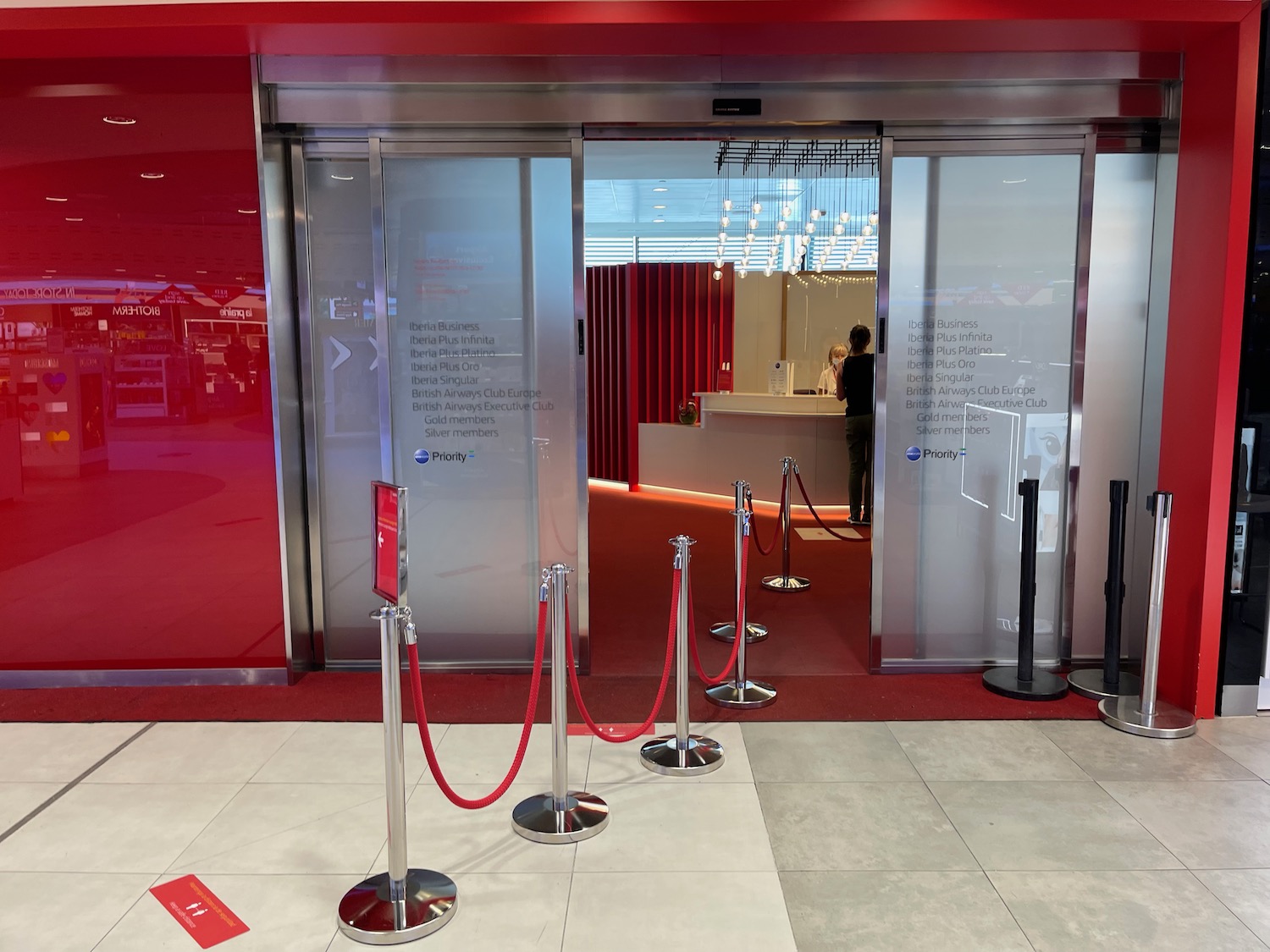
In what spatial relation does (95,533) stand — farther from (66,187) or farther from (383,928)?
(383,928)

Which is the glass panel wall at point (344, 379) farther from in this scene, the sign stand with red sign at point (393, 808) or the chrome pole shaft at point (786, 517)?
the chrome pole shaft at point (786, 517)

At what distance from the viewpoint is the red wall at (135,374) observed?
411cm

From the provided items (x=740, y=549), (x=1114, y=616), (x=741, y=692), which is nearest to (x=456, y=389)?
(x=740, y=549)

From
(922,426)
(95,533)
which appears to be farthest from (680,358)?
(95,533)

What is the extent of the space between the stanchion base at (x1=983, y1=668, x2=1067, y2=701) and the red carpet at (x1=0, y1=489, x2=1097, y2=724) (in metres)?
0.04

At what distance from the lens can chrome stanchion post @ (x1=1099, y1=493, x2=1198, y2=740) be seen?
3795 mm

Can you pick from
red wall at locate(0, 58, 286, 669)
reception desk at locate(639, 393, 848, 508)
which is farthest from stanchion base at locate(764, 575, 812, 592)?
red wall at locate(0, 58, 286, 669)

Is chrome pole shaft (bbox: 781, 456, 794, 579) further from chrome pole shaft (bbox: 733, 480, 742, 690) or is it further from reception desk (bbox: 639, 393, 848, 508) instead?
reception desk (bbox: 639, 393, 848, 508)

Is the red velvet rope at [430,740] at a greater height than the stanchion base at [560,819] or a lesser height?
greater

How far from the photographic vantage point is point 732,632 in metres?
5.23

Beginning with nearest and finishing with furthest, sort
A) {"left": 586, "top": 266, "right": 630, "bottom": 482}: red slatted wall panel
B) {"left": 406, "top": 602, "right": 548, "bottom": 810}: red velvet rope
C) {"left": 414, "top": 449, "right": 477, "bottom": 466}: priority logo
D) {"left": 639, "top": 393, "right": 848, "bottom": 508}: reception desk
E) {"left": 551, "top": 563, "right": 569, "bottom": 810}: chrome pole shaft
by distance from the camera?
{"left": 406, "top": 602, "right": 548, "bottom": 810}: red velvet rope → {"left": 551, "top": 563, "right": 569, "bottom": 810}: chrome pole shaft → {"left": 414, "top": 449, "right": 477, "bottom": 466}: priority logo → {"left": 639, "top": 393, "right": 848, "bottom": 508}: reception desk → {"left": 586, "top": 266, "right": 630, "bottom": 482}: red slatted wall panel

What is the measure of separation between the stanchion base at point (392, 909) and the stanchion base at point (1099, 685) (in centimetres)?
304

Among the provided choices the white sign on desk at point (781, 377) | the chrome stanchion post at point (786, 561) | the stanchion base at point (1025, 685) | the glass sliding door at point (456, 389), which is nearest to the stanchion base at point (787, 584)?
the chrome stanchion post at point (786, 561)

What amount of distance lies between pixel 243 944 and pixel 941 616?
11.3ft
